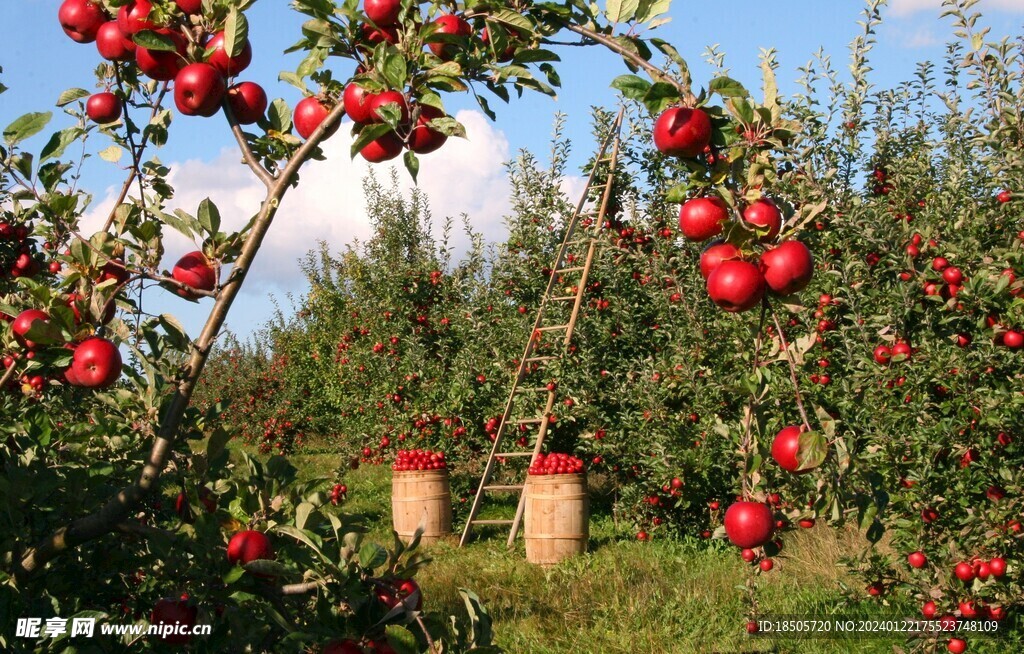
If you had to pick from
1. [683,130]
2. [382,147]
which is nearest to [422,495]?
[382,147]

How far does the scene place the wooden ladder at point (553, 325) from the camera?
22.1 ft

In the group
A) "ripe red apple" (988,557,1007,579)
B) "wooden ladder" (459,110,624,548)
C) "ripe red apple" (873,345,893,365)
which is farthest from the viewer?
"wooden ladder" (459,110,624,548)

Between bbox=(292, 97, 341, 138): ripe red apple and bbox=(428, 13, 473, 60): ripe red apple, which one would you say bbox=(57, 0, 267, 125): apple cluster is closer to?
bbox=(292, 97, 341, 138): ripe red apple

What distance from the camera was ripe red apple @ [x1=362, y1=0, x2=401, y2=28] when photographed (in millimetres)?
1244

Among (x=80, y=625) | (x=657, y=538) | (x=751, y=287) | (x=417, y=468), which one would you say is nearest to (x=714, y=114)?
(x=751, y=287)

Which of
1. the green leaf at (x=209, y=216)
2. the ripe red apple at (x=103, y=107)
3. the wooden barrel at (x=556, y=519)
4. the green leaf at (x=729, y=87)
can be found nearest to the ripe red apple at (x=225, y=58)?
the green leaf at (x=209, y=216)

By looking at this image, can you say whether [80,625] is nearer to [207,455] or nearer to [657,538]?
[207,455]

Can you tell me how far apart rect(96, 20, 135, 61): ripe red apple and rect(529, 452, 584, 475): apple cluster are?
17.1 ft

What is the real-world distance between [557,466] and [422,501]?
1318 mm

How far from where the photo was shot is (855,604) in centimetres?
441

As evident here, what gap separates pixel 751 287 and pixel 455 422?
6670 mm

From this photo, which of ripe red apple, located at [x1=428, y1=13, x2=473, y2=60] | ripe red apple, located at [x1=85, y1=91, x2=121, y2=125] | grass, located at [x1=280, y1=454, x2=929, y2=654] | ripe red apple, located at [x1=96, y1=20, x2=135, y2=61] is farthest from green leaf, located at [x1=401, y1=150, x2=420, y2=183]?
grass, located at [x1=280, y1=454, x2=929, y2=654]

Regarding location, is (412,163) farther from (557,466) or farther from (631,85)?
(557,466)

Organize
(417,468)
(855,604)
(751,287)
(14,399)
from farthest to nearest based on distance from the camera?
(417,468), (855,604), (14,399), (751,287)
